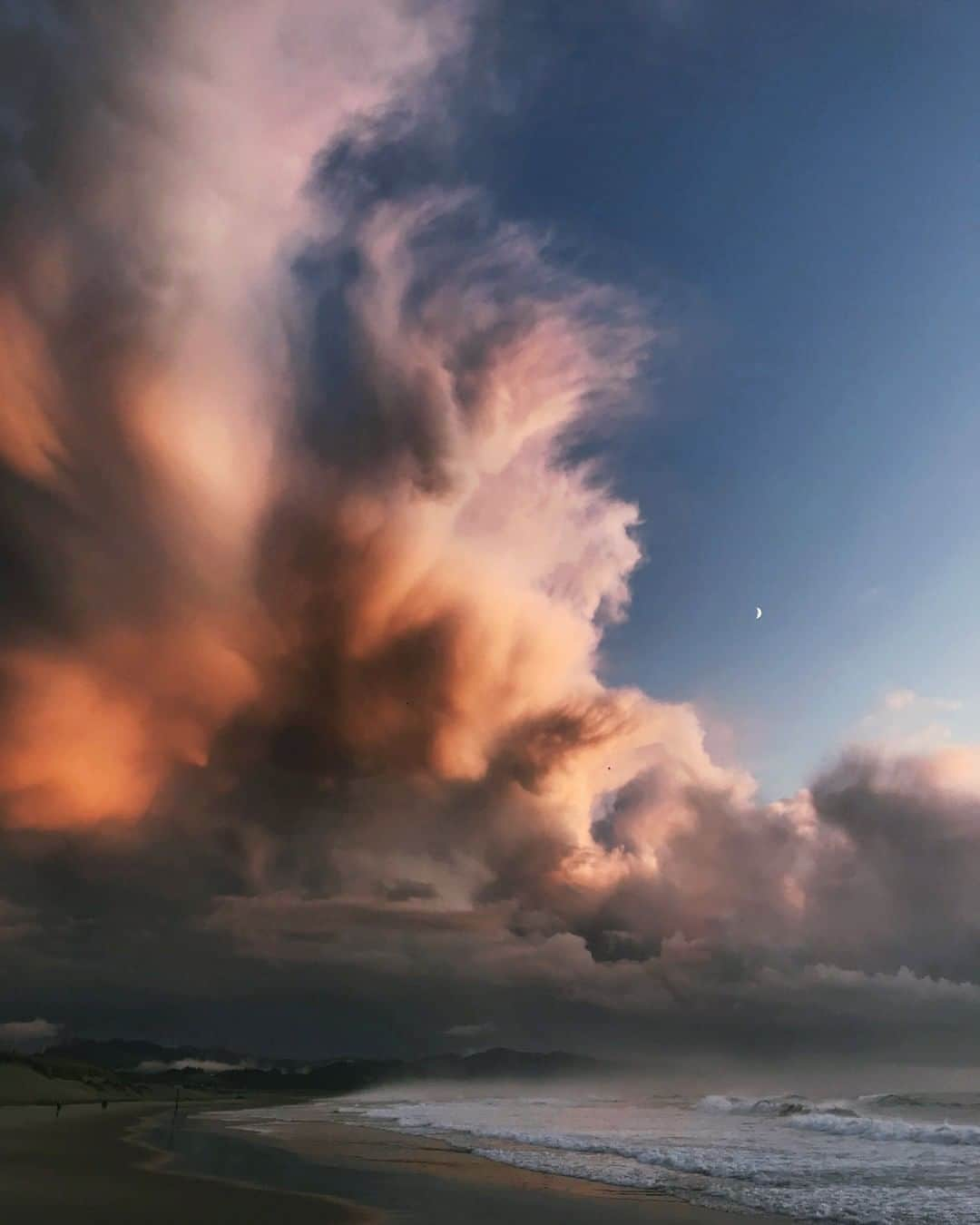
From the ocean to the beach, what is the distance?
9.70ft

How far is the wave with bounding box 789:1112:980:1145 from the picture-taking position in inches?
2152

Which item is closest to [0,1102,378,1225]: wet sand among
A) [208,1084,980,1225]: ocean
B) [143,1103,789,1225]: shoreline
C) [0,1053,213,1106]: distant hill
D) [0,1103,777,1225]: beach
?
[0,1103,777,1225]: beach

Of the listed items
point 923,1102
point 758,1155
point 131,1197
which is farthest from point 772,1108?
point 131,1197

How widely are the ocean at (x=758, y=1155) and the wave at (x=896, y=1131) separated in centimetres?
12

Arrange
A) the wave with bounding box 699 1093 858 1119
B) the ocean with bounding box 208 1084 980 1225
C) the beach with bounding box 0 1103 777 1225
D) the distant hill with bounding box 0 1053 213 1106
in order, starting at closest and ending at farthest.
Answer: the beach with bounding box 0 1103 777 1225, the ocean with bounding box 208 1084 980 1225, the wave with bounding box 699 1093 858 1119, the distant hill with bounding box 0 1053 213 1106

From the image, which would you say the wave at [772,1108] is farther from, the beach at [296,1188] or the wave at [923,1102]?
the beach at [296,1188]

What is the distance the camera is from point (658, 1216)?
24.0 m

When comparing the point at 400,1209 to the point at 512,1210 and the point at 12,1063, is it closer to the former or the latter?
the point at 512,1210

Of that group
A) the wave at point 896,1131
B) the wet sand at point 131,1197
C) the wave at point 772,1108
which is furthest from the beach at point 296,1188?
the wave at point 772,1108

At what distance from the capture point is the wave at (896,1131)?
54653 millimetres

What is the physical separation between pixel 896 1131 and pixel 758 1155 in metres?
27.2

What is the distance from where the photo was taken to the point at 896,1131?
2448 inches

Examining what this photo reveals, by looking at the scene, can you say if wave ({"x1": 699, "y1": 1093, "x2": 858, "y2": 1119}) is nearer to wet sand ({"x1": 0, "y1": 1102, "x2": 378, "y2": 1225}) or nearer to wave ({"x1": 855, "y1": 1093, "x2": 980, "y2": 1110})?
wave ({"x1": 855, "y1": 1093, "x2": 980, "y2": 1110})

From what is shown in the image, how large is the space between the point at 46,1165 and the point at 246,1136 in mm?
24355
